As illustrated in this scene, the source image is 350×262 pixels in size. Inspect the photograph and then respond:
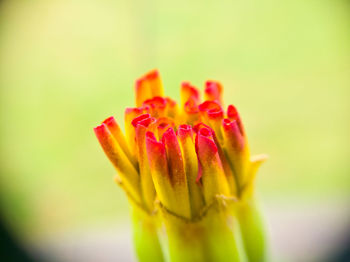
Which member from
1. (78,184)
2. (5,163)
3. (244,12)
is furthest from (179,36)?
(5,163)

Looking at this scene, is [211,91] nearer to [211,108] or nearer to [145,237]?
[211,108]

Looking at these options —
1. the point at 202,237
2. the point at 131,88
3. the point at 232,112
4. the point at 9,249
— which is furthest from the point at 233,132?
the point at 131,88

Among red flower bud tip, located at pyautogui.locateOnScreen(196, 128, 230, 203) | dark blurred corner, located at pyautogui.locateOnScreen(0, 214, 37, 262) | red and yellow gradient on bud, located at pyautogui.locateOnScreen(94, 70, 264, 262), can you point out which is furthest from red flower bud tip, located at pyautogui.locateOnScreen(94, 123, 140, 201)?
dark blurred corner, located at pyautogui.locateOnScreen(0, 214, 37, 262)

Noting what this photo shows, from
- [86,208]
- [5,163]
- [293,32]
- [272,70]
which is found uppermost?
[293,32]

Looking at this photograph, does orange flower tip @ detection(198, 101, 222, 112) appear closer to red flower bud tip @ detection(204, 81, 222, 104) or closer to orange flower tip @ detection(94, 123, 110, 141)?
red flower bud tip @ detection(204, 81, 222, 104)

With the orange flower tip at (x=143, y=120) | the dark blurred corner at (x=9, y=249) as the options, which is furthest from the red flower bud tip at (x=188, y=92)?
the dark blurred corner at (x=9, y=249)

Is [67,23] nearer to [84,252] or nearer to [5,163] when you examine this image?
[5,163]

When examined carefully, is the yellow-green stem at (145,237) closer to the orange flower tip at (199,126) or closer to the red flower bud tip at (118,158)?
the red flower bud tip at (118,158)
